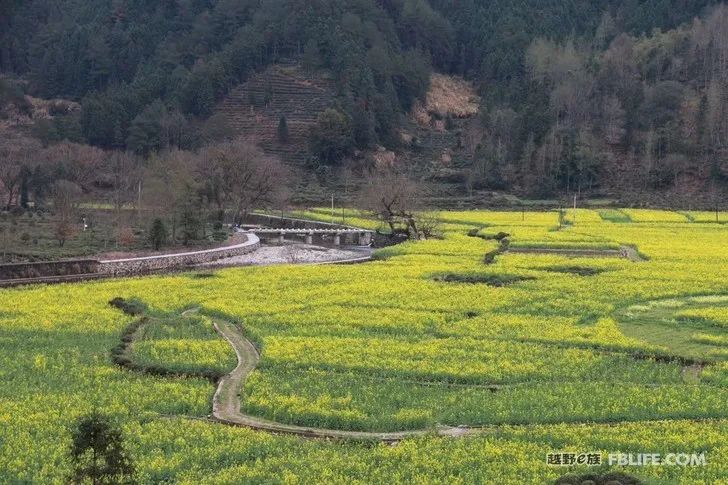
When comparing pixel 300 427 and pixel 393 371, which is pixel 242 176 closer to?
pixel 393 371

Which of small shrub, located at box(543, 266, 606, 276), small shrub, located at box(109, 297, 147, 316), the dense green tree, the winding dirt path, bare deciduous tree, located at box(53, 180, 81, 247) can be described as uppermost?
the dense green tree

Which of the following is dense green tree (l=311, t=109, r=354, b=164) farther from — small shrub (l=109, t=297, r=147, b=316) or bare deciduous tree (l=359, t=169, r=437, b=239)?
small shrub (l=109, t=297, r=147, b=316)

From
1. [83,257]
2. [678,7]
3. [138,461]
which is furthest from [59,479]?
[678,7]

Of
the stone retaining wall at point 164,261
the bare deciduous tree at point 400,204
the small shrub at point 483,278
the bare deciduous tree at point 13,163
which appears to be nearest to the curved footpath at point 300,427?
the small shrub at point 483,278

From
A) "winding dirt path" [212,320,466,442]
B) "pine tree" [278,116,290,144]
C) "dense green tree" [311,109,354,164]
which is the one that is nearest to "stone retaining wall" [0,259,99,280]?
"winding dirt path" [212,320,466,442]

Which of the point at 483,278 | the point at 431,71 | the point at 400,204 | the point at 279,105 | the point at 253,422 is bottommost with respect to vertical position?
the point at 253,422

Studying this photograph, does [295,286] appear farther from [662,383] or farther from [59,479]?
[59,479]

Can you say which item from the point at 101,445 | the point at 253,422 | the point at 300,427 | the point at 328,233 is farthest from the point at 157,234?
the point at 101,445
